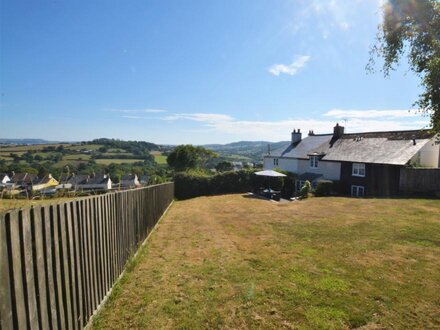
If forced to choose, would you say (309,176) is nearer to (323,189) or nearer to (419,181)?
(323,189)

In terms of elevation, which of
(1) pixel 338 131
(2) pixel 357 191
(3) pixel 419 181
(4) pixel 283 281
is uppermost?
(1) pixel 338 131

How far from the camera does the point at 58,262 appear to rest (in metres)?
3.51

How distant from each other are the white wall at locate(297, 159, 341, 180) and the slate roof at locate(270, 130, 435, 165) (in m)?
0.72

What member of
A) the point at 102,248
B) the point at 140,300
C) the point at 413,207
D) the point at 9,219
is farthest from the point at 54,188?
the point at 413,207

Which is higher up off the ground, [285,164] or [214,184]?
[285,164]

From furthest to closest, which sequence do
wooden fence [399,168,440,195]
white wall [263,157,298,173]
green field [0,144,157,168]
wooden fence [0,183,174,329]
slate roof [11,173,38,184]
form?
white wall [263,157,298,173] < wooden fence [399,168,440,195] < green field [0,144,157,168] < slate roof [11,173,38,184] < wooden fence [0,183,174,329]

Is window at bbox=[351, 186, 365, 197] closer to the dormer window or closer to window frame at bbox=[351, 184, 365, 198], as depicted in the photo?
window frame at bbox=[351, 184, 365, 198]

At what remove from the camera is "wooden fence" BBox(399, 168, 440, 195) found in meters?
23.4

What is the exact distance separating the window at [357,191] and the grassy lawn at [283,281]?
55.6 ft

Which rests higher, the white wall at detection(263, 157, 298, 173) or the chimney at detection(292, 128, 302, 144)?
the chimney at detection(292, 128, 302, 144)

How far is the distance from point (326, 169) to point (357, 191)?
4856mm

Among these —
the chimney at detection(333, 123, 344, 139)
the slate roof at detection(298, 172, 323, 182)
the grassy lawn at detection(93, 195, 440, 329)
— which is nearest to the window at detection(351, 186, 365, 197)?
the slate roof at detection(298, 172, 323, 182)

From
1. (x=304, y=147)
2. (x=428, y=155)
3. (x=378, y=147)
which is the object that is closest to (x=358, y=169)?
(x=378, y=147)

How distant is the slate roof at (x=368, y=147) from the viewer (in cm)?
2503
